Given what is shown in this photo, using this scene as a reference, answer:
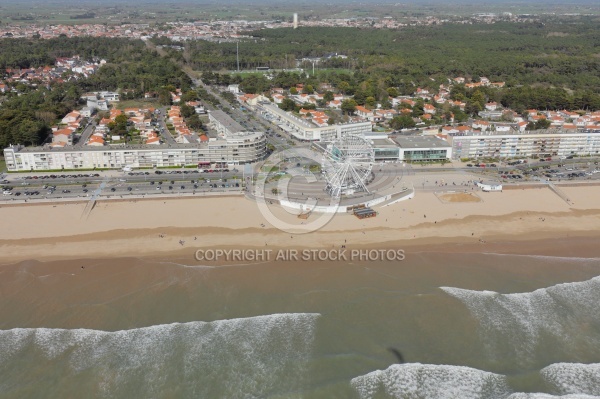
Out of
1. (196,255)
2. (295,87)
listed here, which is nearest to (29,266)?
(196,255)

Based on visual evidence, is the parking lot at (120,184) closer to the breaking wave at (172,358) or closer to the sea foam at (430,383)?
the breaking wave at (172,358)

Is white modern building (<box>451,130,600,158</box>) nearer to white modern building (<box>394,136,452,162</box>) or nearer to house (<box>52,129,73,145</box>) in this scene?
white modern building (<box>394,136,452,162</box>)

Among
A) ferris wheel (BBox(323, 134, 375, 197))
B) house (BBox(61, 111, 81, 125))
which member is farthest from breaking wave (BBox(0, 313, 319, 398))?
house (BBox(61, 111, 81, 125))

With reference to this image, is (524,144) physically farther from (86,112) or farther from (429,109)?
(86,112)

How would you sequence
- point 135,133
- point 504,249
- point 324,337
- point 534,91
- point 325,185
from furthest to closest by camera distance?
point 534,91, point 135,133, point 325,185, point 504,249, point 324,337

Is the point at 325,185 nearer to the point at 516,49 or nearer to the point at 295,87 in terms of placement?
the point at 295,87

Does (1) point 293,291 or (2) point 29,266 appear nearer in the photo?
(1) point 293,291

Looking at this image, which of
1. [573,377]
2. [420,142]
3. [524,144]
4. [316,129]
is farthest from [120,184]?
[524,144]
